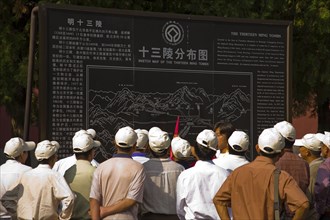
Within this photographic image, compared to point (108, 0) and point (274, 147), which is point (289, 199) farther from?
point (108, 0)

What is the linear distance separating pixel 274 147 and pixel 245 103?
6.19 meters

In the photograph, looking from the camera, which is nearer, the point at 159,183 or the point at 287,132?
the point at 287,132

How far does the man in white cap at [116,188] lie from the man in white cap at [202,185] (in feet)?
1.37

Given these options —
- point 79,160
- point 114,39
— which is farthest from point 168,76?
point 79,160

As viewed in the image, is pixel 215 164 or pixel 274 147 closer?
pixel 274 147

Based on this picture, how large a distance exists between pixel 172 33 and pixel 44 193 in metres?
4.84

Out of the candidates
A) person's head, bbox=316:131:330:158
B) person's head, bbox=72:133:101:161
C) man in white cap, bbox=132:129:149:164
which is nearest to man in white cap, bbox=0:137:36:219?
person's head, bbox=72:133:101:161

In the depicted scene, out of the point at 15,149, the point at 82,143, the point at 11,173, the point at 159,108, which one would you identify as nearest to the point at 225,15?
the point at 159,108

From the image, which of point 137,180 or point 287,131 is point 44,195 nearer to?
point 137,180

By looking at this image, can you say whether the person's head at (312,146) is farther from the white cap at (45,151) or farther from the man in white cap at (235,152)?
the white cap at (45,151)

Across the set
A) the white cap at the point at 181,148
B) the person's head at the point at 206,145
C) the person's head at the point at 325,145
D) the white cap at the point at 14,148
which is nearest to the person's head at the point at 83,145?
the white cap at the point at 14,148

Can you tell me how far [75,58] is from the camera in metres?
12.9

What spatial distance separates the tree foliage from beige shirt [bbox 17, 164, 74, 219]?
26.8 ft

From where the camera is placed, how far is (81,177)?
31.6ft
